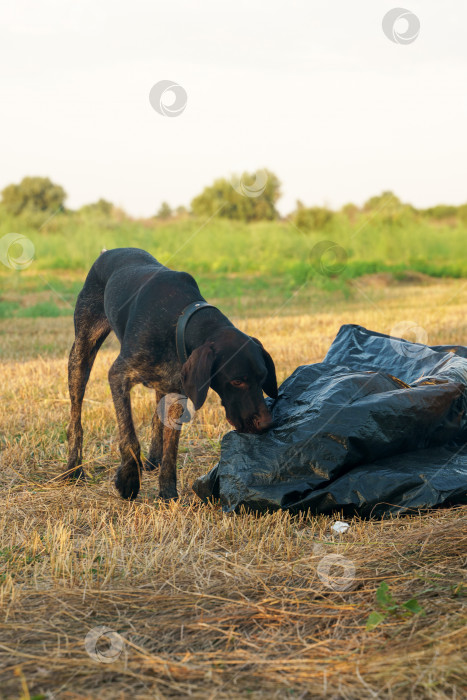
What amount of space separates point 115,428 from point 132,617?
3.57m

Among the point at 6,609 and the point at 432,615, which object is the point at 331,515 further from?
the point at 6,609

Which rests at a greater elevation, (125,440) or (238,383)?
(238,383)

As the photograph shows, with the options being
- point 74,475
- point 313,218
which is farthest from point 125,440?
point 313,218

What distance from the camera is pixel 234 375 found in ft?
13.2

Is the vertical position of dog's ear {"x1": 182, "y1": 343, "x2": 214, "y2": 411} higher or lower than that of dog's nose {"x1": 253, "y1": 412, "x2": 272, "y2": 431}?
higher

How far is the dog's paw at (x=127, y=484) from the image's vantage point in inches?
177

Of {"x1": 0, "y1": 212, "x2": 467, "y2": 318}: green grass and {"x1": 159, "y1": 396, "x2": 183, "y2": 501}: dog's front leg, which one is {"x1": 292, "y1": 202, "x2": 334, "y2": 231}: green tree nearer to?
{"x1": 0, "y1": 212, "x2": 467, "y2": 318}: green grass

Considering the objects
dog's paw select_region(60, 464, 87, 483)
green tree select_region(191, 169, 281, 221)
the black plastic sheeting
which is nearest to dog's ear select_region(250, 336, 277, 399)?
the black plastic sheeting

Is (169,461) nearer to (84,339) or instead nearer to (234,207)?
(84,339)
